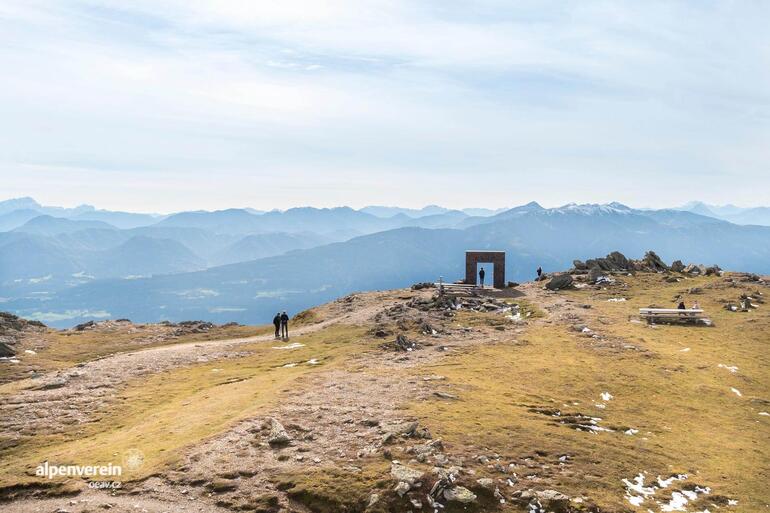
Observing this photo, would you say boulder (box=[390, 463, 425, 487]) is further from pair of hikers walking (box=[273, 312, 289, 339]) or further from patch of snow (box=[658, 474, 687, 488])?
pair of hikers walking (box=[273, 312, 289, 339])

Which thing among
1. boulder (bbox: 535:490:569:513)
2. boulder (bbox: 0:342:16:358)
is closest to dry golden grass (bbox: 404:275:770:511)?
boulder (bbox: 535:490:569:513)

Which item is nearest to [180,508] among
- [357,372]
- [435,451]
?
[435,451]

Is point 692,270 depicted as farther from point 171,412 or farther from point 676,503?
point 171,412

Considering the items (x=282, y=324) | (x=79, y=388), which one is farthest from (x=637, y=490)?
(x=282, y=324)

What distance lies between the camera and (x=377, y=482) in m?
25.7

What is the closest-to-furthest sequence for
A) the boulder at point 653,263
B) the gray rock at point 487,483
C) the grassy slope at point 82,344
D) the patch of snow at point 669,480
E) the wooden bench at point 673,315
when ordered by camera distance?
the gray rock at point 487,483 → the patch of snow at point 669,480 → the grassy slope at point 82,344 → the wooden bench at point 673,315 → the boulder at point 653,263

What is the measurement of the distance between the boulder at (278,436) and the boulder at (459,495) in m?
10.1

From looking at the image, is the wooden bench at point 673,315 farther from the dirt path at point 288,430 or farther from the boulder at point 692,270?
the boulder at point 692,270

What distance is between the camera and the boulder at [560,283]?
99188mm

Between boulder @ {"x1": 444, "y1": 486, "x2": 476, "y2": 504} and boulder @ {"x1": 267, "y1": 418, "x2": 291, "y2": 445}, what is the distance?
33.2 ft

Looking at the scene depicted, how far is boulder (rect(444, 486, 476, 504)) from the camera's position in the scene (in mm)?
24938

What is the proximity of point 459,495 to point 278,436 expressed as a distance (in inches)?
444

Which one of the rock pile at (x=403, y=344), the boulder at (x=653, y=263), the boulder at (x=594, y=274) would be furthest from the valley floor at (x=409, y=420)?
the boulder at (x=653, y=263)

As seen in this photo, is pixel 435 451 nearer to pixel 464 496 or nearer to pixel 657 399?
pixel 464 496
